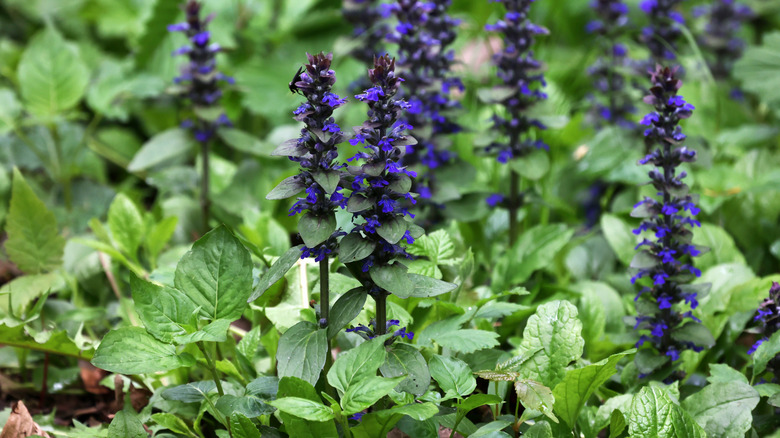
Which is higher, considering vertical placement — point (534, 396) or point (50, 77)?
point (50, 77)

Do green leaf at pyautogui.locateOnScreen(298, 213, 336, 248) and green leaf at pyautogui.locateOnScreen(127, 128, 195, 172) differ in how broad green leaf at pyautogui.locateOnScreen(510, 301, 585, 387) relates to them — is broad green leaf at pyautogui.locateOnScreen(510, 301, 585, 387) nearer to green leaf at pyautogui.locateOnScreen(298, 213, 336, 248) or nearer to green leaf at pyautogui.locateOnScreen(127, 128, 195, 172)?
green leaf at pyautogui.locateOnScreen(298, 213, 336, 248)

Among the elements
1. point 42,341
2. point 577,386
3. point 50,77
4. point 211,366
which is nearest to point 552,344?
point 577,386

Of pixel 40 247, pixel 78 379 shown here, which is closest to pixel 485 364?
pixel 78 379

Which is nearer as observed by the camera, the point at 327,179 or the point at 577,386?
the point at 327,179

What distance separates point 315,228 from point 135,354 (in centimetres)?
57

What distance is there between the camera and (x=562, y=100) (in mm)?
3695

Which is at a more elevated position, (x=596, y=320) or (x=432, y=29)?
(x=432, y=29)

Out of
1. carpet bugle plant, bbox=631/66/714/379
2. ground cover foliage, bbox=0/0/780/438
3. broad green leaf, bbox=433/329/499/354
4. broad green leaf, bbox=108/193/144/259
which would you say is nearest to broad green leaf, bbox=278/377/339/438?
ground cover foliage, bbox=0/0/780/438

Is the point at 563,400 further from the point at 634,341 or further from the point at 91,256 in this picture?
the point at 91,256

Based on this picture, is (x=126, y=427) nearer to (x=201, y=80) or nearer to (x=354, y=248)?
(x=354, y=248)

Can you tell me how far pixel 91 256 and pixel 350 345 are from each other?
1311 mm

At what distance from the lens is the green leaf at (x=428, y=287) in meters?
1.76

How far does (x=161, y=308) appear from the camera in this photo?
6.30 feet

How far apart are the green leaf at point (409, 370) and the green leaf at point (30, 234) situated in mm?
1484
